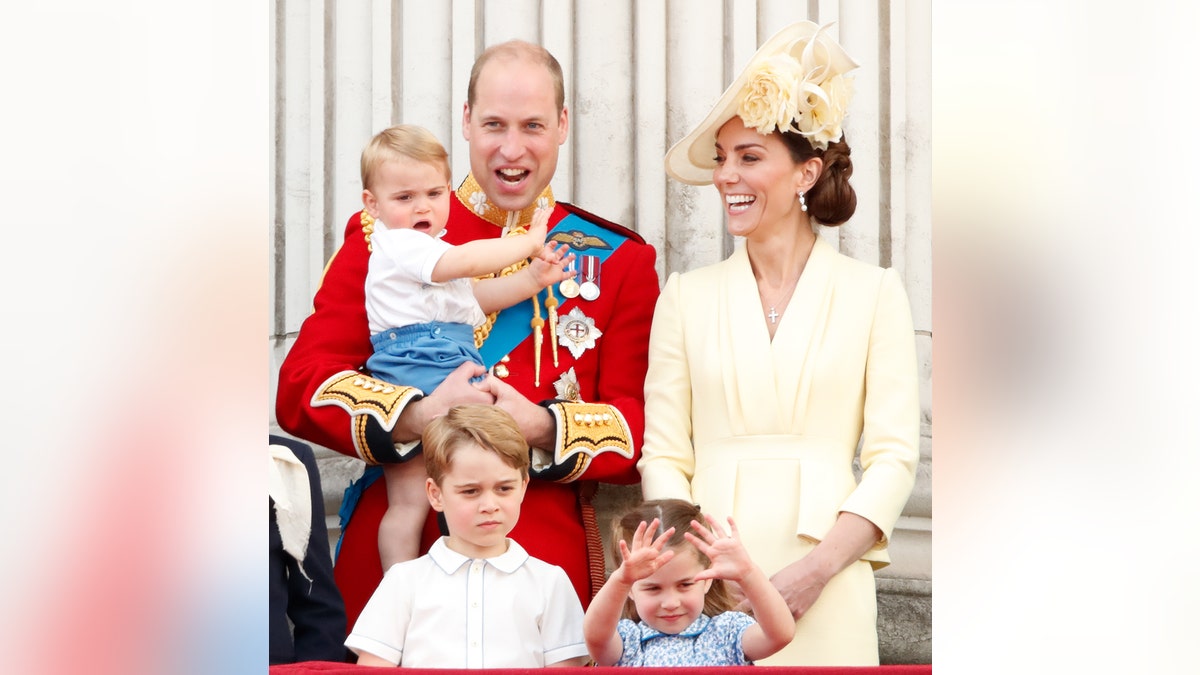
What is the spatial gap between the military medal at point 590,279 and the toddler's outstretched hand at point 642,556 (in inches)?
34.9

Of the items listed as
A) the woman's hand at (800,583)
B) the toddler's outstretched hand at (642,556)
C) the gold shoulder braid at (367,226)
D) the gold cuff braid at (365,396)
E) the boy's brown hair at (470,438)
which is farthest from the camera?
the gold shoulder braid at (367,226)

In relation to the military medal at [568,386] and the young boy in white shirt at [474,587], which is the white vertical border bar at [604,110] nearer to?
the military medal at [568,386]

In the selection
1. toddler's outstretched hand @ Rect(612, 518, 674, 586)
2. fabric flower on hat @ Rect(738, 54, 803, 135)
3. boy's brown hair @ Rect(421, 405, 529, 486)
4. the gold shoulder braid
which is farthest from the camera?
the gold shoulder braid

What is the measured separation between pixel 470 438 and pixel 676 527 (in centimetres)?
42

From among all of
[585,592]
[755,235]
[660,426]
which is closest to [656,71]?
[755,235]

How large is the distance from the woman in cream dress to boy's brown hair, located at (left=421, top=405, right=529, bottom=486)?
1.26ft

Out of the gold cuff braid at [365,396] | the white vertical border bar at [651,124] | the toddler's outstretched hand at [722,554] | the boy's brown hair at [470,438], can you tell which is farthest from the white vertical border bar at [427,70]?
the toddler's outstretched hand at [722,554]

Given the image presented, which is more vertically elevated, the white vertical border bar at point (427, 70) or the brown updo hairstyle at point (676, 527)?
the white vertical border bar at point (427, 70)

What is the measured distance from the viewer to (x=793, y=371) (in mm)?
3658

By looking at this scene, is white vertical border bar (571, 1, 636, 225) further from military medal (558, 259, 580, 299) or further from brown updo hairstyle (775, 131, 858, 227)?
brown updo hairstyle (775, 131, 858, 227)

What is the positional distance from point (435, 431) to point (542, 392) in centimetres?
53

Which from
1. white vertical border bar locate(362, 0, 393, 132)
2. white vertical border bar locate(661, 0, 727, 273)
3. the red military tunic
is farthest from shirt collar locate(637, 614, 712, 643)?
white vertical border bar locate(362, 0, 393, 132)

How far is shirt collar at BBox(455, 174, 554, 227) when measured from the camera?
3.96 metres

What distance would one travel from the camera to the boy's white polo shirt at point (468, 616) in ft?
10.6
